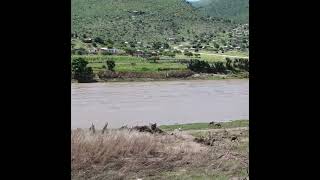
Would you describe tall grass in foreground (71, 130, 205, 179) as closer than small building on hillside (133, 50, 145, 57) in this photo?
Yes

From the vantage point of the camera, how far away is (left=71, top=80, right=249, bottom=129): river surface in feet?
51.7

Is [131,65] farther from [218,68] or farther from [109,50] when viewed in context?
[109,50]

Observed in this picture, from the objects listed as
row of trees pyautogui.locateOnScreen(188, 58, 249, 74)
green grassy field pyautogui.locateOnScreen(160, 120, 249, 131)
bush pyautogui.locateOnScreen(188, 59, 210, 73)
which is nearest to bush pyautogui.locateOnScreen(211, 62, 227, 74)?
row of trees pyautogui.locateOnScreen(188, 58, 249, 74)

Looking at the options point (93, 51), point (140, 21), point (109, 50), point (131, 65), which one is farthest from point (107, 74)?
point (140, 21)

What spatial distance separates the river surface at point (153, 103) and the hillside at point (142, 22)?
2210cm

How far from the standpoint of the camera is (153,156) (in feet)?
31.8

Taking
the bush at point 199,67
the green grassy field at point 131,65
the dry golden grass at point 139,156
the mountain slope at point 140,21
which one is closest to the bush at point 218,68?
the bush at point 199,67

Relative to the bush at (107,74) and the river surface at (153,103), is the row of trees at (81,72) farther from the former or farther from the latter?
the bush at (107,74)

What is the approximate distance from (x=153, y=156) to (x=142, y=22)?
162ft

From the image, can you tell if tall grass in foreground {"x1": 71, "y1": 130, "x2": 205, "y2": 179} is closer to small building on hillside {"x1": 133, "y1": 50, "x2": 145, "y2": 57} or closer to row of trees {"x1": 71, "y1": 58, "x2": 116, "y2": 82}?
row of trees {"x1": 71, "y1": 58, "x2": 116, "y2": 82}

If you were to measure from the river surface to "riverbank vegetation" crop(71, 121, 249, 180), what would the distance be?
3.53 meters
